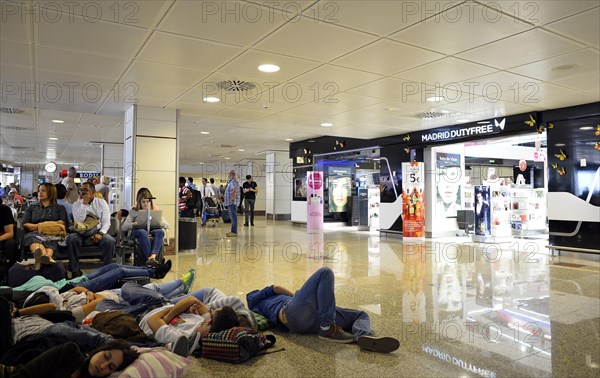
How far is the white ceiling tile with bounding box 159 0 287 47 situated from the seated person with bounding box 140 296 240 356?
2.59 metres

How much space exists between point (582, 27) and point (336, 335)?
12.9ft

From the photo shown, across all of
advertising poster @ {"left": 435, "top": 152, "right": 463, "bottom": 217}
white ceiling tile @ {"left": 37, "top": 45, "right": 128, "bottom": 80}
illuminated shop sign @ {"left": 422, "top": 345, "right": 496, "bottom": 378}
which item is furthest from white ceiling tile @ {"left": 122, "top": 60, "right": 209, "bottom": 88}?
advertising poster @ {"left": 435, "top": 152, "right": 463, "bottom": 217}

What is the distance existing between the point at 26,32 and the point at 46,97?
3.33 meters

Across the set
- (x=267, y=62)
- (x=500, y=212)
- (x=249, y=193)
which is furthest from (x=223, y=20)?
(x=249, y=193)

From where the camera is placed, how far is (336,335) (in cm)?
334

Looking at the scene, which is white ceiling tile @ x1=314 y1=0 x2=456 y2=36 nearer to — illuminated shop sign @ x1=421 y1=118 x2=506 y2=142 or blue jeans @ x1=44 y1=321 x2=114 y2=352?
blue jeans @ x1=44 y1=321 x2=114 y2=352

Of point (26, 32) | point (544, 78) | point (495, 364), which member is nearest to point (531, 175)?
point (544, 78)

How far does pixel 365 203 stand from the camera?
15344 mm

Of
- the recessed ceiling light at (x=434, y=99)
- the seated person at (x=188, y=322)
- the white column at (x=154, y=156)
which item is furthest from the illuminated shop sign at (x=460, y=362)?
the white column at (x=154, y=156)

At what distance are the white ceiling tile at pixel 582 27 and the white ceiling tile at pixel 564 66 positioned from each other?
1.47 feet

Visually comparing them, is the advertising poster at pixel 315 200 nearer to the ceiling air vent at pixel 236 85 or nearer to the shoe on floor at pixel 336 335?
the ceiling air vent at pixel 236 85

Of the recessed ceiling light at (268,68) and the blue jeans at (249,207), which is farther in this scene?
the blue jeans at (249,207)

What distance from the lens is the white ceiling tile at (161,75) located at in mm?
5557

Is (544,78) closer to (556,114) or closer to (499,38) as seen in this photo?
(499,38)
